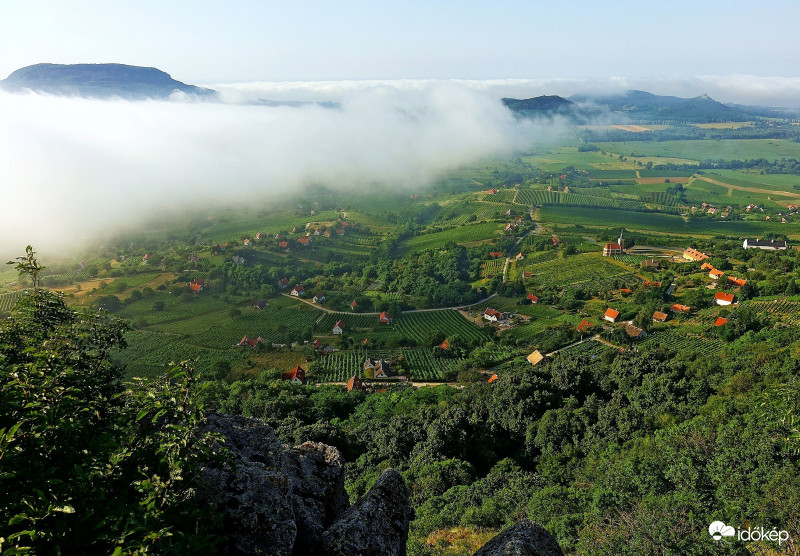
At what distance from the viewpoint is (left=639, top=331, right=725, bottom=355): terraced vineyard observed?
4200 centimetres

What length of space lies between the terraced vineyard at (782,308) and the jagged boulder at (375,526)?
45.3 metres

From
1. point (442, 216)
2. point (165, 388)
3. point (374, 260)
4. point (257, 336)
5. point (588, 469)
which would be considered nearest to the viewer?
point (165, 388)

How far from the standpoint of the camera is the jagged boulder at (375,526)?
7.35 m

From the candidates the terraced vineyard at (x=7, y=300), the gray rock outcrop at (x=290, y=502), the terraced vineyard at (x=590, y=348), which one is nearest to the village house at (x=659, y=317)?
the terraced vineyard at (x=590, y=348)

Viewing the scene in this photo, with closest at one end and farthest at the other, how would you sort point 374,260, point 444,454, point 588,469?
point 588,469, point 444,454, point 374,260

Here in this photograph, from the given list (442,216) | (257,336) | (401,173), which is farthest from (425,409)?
(401,173)

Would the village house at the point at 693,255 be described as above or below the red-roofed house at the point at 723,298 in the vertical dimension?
above

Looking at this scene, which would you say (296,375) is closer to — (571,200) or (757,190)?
(571,200)

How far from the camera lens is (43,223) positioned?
107m

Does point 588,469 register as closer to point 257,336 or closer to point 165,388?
point 165,388

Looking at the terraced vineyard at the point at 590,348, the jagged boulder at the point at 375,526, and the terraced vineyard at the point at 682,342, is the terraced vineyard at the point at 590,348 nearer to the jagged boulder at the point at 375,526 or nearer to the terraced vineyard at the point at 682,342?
the terraced vineyard at the point at 682,342

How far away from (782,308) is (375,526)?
54.2m

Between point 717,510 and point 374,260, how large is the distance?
81.1 metres

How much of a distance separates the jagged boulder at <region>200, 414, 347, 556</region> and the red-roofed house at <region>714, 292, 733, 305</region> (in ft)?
192
